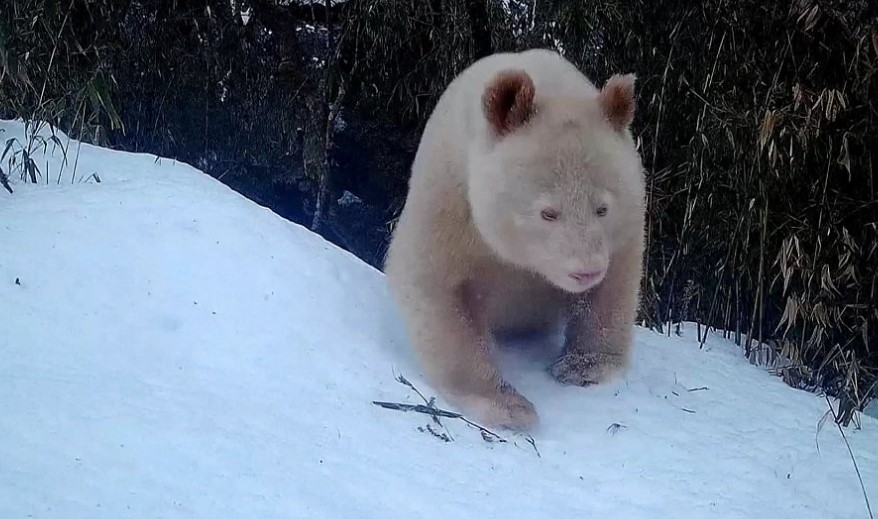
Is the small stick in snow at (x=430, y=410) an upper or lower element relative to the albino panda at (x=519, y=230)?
lower

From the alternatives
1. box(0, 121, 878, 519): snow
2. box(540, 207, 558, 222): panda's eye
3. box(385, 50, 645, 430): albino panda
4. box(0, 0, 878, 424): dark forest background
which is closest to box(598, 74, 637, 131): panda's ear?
box(385, 50, 645, 430): albino panda

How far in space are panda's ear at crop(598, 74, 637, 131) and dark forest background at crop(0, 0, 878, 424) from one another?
1360 mm

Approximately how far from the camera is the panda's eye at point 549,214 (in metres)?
2.80

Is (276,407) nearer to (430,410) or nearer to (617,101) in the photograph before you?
(430,410)

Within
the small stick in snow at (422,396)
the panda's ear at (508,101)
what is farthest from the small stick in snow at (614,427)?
the panda's ear at (508,101)

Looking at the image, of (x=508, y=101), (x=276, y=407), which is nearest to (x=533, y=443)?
(x=276, y=407)

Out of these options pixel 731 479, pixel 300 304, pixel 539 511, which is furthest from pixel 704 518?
pixel 300 304

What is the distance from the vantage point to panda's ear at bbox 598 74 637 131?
3062 mm

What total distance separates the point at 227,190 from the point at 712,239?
2751 mm

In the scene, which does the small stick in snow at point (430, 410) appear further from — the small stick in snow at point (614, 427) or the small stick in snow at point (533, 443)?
the small stick in snow at point (614, 427)

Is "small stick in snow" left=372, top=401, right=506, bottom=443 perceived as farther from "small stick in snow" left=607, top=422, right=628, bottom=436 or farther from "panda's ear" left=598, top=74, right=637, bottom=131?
"panda's ear" left=598, top=74, right=637, bottom=131

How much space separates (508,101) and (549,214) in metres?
0.45

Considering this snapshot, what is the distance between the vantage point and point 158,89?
783 cm

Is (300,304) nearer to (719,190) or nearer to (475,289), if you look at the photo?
(475,289)
